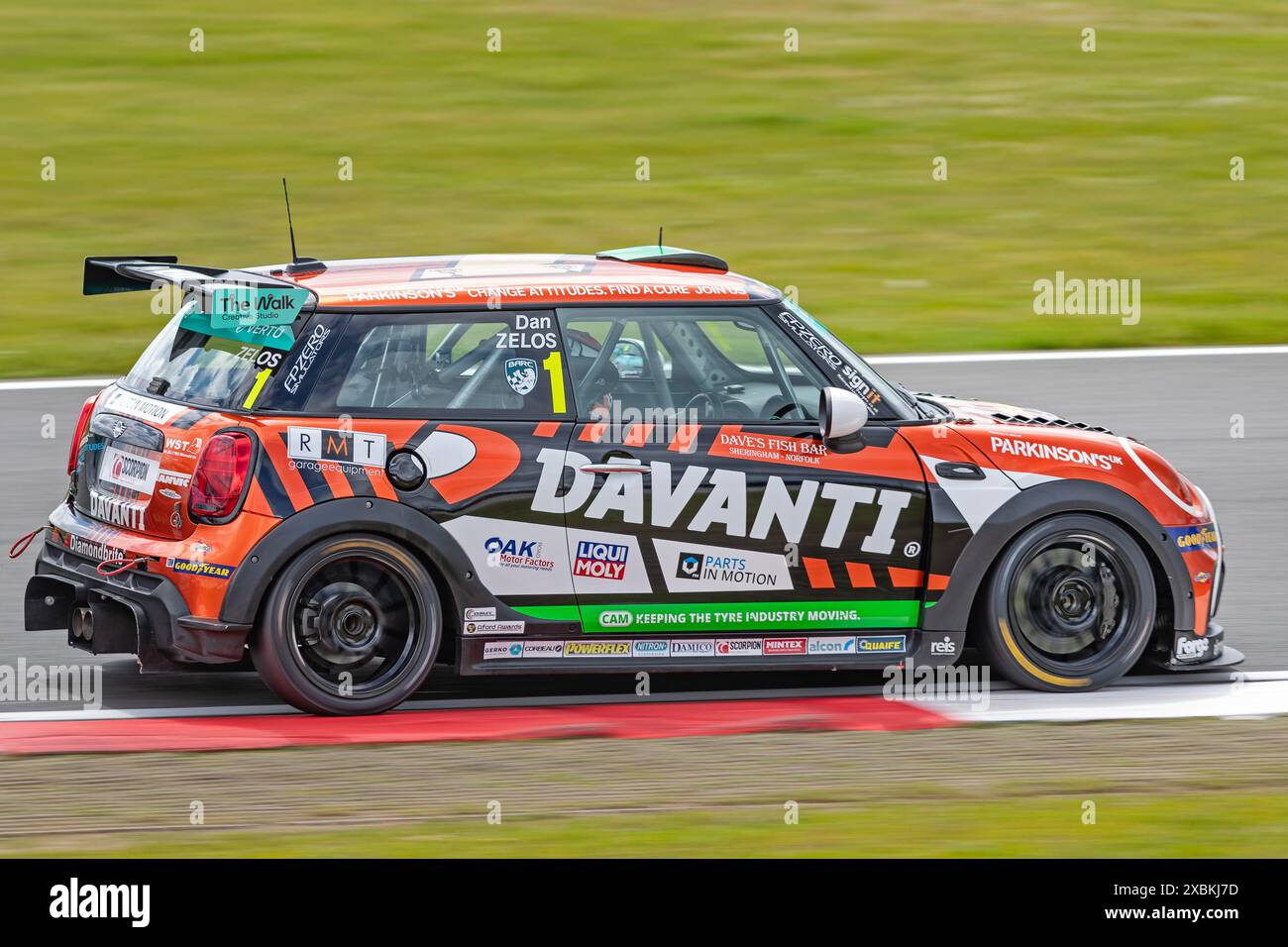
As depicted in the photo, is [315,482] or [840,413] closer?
[315,482]

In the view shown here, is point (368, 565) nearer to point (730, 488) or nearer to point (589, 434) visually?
point (589, 434)

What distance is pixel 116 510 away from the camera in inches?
277

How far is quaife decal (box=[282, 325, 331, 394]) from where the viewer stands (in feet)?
22.4

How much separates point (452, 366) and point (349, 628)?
105cm

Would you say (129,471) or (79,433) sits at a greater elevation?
(79,433)

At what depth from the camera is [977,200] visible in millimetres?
→ 17859

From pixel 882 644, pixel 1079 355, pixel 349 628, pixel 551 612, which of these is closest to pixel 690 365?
pixel 551 612

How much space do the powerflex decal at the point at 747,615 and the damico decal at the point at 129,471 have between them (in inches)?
66.2

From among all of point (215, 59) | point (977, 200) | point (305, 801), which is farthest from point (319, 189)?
point (305, 801)

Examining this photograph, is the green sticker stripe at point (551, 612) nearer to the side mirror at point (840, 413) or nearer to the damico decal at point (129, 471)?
the side mirror at point (840, 413)

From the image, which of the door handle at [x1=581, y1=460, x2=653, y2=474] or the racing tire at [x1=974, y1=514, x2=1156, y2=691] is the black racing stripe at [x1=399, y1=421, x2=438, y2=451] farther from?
the racing tire at [x1=974, y1=514, x2=1156, y2=691]

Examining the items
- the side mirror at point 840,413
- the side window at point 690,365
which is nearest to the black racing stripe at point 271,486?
the side window at point 690,365

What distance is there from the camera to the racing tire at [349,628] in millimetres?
6734

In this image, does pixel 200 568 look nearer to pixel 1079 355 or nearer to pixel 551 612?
pixel 551 612
